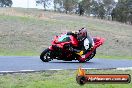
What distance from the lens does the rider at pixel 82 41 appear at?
14.3 metres

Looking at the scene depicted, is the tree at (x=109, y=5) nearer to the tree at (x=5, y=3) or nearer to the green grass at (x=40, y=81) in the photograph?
the tree at (x=5, y=3)

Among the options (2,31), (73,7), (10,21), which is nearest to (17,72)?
(2,31)

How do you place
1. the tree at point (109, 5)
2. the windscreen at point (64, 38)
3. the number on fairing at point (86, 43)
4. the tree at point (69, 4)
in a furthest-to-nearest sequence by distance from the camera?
the tree at point (109, 5) → the tree at point (69, 4) → the number on fairing at point (86, 43) → the windscreen at point (64, 38)

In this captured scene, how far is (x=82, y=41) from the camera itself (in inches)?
567

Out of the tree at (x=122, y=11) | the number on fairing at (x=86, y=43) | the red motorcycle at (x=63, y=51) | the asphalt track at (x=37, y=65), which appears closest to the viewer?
the asphalt track at (x=37, y=65)

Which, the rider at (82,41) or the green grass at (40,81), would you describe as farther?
the rider at (82,41)

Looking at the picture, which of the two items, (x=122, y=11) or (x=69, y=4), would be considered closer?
(x=69, y=4)

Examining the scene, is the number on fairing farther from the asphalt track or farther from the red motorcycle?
the asphalt track

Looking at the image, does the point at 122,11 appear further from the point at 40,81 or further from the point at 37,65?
the point at 40,81

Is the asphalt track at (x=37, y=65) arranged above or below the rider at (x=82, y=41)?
below

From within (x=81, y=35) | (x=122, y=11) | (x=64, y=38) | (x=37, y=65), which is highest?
(x=81, y=35)

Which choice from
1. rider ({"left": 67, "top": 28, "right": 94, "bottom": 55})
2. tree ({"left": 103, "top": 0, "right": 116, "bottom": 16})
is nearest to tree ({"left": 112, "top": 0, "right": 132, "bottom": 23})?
tree ({"left": 103, "top": 0, "right": 116, "bottom": 16})

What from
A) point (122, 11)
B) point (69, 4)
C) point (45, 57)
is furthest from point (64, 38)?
point (122, 11)

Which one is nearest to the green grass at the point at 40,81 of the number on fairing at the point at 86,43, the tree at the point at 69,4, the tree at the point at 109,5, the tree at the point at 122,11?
the number on fairing at the point at 86,43
